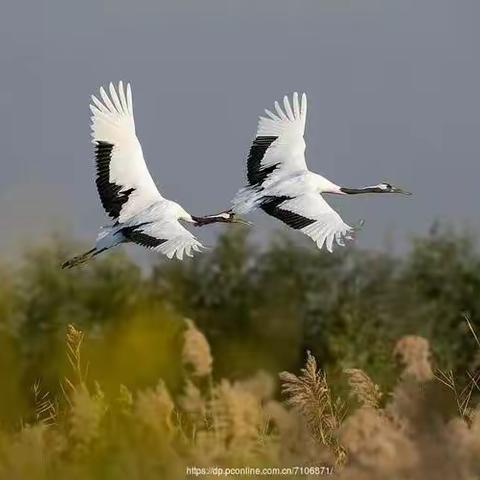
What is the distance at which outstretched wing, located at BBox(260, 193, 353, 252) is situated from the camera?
6707mm

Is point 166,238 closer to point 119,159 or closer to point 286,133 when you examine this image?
point 119,159

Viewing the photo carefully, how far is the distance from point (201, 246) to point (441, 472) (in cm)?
286

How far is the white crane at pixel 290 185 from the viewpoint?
6797 millimetres

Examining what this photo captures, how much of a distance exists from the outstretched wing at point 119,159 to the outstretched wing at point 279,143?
482mm

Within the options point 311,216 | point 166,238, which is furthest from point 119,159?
point 311,216

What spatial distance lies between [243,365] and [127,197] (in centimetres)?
424

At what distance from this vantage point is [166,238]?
6.52 m

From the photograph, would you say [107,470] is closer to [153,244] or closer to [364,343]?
[153,244]

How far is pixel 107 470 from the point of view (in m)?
4.28

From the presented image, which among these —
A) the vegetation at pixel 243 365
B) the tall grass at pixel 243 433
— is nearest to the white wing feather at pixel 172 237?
the vegetation at pixel 243 365

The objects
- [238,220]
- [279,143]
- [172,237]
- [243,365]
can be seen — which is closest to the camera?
[172,237]

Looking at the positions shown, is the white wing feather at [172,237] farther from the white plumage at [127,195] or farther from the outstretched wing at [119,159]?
the outstretched wing at [119,159]

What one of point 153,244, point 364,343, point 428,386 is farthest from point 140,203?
point 364,343

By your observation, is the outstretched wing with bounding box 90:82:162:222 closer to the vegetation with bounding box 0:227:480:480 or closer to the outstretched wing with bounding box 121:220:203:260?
the outstretched wing with bounding box 121:220:203:260
